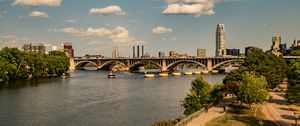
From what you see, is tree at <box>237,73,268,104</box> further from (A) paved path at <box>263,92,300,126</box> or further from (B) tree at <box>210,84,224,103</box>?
(B) tree at <box>210,84,224,103</box>

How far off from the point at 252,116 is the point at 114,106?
32784 millimetres

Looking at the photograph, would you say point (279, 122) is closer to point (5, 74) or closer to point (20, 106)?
point (20, 106)

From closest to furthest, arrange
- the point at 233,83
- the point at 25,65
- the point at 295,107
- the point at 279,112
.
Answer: the point at 279,112
the point at 295,107
the point at 233,83
the point at 25,65

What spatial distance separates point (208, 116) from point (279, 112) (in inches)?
503

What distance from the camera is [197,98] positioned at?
58219mm

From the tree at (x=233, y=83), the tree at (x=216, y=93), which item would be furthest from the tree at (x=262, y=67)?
the tree at (x=216, y=93)

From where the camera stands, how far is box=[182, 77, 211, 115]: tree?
186ft

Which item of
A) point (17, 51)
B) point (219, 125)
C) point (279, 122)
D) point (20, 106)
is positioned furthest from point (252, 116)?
point (17, 51)

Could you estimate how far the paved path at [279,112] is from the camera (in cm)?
4888

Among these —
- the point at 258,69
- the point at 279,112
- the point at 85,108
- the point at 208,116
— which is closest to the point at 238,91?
the point at 279,112

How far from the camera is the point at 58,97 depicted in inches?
3588

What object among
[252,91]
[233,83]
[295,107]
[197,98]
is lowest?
[295,107]

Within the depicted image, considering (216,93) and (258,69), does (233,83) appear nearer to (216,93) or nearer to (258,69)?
(216,93)

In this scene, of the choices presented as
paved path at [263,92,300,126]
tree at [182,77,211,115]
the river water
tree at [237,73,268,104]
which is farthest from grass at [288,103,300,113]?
the river water
